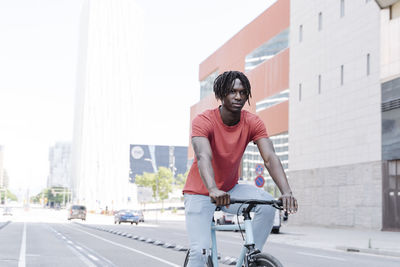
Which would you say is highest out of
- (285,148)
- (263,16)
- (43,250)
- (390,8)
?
(263,16)

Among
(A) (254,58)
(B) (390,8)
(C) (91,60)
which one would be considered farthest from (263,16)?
(C) (91,60)

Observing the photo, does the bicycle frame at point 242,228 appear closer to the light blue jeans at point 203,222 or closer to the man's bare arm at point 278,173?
the light blue jeans at point 203,222

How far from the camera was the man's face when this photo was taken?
395 centimetres

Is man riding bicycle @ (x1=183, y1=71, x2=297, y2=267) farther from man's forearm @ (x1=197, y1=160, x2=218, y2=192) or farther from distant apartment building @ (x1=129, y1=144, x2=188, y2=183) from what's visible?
distant apartment building @ (x1=129, y1=144, x2=188, y2=183)

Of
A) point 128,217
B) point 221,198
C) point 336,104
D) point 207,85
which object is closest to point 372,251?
point 221,198

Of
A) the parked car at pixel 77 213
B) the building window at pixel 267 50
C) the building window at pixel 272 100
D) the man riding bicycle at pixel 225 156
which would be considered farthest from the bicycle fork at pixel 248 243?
the parked car at pixel 77 213

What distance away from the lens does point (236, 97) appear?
393 cm

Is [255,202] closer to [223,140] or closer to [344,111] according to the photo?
[223,140]

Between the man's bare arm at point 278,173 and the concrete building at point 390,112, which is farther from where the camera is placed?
the concrete building at point 390,112

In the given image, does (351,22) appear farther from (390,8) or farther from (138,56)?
(138,56)

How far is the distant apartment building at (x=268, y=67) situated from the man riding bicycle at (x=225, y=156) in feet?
124

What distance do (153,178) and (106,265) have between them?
86.4 metres

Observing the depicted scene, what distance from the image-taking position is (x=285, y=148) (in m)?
42.2

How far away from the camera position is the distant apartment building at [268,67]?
141 feet
